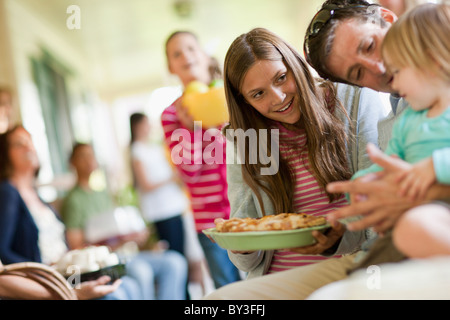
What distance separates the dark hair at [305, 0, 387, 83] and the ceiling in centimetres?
324

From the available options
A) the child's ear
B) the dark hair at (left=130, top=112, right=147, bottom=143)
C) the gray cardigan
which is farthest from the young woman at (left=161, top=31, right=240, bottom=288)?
the dark hair at (left=130, top=112, right=147, bottom=143)

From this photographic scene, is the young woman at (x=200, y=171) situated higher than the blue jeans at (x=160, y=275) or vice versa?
the young woman at (x=200, y=171)

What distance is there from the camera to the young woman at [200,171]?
203 cm

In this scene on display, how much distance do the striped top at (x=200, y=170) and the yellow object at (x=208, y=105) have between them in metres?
0.32

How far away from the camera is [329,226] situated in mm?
1092

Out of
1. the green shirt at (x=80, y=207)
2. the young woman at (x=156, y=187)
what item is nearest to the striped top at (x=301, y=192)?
the young woman at (x=156, y=187)

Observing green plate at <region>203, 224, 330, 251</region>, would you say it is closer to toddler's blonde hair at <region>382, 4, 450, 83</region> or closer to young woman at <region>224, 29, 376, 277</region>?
young woman at <region>224, 29, 376, 277</region>

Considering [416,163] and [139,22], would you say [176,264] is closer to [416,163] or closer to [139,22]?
[416,163]

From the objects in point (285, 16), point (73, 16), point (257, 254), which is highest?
point (285, 16)

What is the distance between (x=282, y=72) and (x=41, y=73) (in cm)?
390

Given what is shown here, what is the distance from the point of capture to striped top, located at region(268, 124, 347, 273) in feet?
4.29

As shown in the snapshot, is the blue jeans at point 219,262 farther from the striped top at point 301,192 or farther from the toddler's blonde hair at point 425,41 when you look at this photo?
the toddler's blonde hair at point 425,41

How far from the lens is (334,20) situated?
1.17 metres
